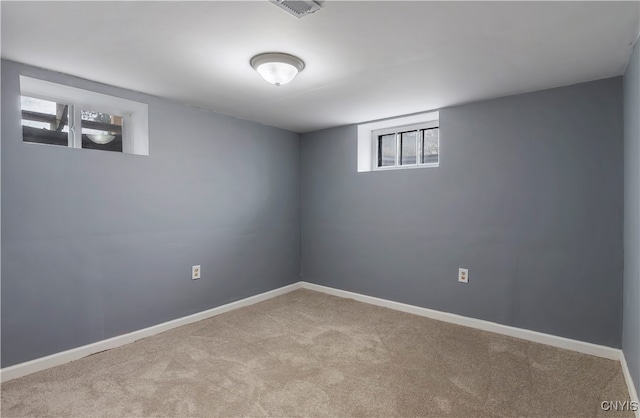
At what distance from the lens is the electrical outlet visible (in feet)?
9.90

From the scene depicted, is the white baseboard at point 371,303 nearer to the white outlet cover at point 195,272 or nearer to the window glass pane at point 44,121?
the white outlet cover at point 195,272

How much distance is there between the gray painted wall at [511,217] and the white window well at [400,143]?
0.17 m

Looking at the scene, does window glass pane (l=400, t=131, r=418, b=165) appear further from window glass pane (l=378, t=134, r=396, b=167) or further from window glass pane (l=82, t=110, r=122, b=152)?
window glass pane (l=82, t=110, r=122, b=152)

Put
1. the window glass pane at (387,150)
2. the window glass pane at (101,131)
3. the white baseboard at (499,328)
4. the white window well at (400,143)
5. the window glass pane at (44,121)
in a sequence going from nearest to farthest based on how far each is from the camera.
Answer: the window glass pane at (44,121) < the white baseboard at (499,328) < the window glass pane at (101,131) < the white window well at (400,143) < the window glass pane at (387,150)

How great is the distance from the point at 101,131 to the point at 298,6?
209 centimetres

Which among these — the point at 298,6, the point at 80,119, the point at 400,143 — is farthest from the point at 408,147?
the point at 80,119

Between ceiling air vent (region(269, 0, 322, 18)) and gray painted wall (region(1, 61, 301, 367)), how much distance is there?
1833 mm

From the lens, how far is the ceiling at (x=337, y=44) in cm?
154

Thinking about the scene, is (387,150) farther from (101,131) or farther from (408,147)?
(101,131)

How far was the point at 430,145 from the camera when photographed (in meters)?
3.49

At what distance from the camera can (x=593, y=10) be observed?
1533mm

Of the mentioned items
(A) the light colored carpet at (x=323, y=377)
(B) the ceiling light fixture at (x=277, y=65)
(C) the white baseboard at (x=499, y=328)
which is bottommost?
(A) the light colored carpet at (x=323, y=377)

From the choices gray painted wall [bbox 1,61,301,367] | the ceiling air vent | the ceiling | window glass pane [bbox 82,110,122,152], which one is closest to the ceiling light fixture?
the ceiling

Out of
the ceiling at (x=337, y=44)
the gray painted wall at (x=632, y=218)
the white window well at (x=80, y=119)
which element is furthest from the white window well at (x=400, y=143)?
the white window well at (x=80, y=119)
